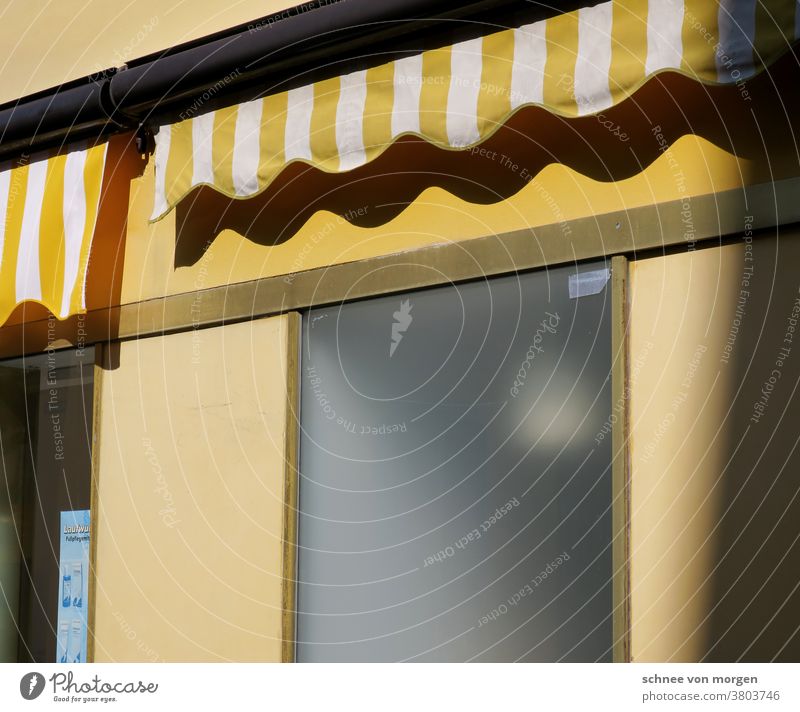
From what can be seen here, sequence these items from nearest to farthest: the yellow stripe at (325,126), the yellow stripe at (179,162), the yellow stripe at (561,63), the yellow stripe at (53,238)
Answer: the yellow stripe at (561,63) < the yellow stripe at (325,126) < the yellow stripe at (179,162) < the yellow stripe at (53,238)

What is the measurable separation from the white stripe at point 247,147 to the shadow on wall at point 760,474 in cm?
196

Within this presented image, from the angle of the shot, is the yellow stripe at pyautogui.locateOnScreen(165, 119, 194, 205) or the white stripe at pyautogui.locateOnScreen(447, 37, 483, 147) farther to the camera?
the yellow stripe at pyautogui.locateOnScreen(165, 119, 194, 205)

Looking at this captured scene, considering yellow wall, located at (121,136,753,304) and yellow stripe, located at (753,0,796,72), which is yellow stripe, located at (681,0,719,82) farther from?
yellow wall, located at (121,136,753,304)

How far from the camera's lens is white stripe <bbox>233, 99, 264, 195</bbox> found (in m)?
4.51

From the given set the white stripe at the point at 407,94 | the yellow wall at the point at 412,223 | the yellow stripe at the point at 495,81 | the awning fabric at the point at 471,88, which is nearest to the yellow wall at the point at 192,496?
the yellow wall at the point at 412,223

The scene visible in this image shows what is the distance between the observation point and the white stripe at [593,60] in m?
3.65

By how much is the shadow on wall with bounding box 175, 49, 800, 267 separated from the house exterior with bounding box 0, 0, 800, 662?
0.01 m

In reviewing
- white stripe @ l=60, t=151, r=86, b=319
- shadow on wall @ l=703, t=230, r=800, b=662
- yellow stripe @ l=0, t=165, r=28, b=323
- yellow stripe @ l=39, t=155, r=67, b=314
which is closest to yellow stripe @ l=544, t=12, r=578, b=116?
shadow on wall @ l=703, t=230, r=800, b=662

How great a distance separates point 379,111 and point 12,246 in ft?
6.69

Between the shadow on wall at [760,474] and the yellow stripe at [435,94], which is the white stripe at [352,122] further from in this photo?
the shadow on wall at [760,474]

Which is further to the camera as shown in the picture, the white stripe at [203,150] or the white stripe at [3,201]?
the white stripe at [3,201]

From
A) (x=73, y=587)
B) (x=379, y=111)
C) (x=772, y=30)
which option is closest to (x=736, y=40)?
(x=772, y=30)

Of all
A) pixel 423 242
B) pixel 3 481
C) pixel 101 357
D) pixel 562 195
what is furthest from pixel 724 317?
pixel 3 481

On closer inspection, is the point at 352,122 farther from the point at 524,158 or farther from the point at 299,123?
the point at 524,158
